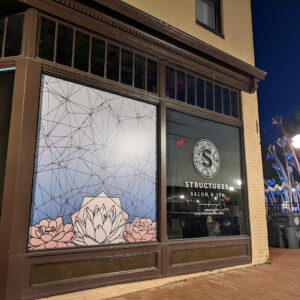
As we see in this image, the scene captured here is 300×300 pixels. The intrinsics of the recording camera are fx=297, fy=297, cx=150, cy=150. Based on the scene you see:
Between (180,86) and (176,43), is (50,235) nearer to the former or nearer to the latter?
(180,86)

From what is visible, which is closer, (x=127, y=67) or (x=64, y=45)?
(x=64, y=45)

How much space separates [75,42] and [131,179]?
98.7 inches

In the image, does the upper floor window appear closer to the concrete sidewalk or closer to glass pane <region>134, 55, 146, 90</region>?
glass pane <region>134, 55, 146, 90</region>

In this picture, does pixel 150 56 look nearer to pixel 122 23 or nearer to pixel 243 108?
pixel 122 23

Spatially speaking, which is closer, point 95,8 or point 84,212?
point 84,212

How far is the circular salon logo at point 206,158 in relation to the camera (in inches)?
252

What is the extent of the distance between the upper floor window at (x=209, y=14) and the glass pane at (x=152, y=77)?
215 cm

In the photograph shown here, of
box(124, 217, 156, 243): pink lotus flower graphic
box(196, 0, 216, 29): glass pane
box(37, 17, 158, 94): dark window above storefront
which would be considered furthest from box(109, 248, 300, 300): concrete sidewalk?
box(196, 0, 216, 29): glass pane

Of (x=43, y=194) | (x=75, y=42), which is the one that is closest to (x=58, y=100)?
(x=75, y=42)

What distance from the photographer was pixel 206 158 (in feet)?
21.5

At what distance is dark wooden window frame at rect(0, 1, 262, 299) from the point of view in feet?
12.7

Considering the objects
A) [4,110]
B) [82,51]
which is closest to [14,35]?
[82,51]

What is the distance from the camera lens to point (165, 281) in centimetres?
530

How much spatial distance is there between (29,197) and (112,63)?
2.75m
